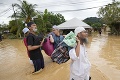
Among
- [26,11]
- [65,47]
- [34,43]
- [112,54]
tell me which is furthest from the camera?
[26,11]

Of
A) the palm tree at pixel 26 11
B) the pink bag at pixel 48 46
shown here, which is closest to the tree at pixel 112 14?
the palm tree at pixel 26 11

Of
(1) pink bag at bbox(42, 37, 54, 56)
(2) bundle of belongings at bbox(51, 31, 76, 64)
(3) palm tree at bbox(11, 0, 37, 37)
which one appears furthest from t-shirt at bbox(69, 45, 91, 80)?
(3) palm tree at bbox(11, 0, 37, 37)

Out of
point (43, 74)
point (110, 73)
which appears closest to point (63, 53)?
point (43, 74)

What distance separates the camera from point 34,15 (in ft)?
87.4

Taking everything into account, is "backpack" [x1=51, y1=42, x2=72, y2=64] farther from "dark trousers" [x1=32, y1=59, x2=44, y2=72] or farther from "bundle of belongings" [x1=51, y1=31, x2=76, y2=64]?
"dark trousers" [x1=32, y1=59, x2=44, y2=72]

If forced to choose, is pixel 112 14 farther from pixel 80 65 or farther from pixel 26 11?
pixel 80 65

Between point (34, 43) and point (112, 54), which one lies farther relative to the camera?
point (112, 54)

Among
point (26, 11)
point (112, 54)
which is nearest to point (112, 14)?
point (26, 11)

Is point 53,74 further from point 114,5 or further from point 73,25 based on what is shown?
point 114,5

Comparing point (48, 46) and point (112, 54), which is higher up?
point (48, 46)

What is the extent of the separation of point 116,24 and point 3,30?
29.2 m

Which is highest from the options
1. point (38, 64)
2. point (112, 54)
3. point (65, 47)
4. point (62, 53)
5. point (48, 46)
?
point (65, 47)

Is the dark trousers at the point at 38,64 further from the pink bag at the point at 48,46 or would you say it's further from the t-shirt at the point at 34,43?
the pink bag at the point at 48,46

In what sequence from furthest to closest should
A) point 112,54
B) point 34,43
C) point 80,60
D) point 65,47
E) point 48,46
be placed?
point 112,54 < point 48,46 < point 34,43 < point 65,47 < point 80,60
